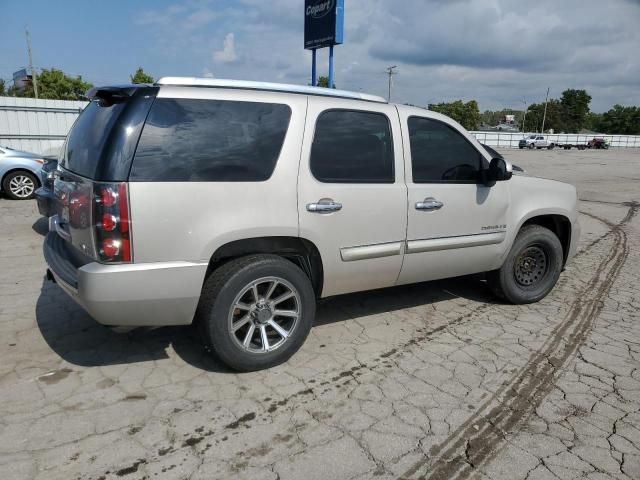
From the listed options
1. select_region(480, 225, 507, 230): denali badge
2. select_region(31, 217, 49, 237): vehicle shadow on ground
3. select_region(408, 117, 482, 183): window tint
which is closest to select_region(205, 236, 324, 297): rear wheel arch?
select_region(408, 117, 482, 183): window tint

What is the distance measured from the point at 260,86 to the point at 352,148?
0.81 m

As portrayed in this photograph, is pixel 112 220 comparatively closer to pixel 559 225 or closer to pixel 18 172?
pixel 559 225

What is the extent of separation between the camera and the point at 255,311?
3363 mm

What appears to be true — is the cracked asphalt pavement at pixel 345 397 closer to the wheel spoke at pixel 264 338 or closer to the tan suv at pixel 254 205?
the wheel spoke at pixel 264 338

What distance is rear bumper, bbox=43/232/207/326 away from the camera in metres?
2.85

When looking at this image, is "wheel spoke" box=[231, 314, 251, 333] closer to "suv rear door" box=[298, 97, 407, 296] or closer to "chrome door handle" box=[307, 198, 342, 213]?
"suv rear door" box=[298, 97, 407, 296]

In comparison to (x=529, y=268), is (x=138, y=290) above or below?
above

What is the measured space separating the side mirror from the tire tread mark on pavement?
1.44 metres

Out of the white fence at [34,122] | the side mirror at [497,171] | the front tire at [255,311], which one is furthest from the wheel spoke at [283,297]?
the white fence at [34,122]

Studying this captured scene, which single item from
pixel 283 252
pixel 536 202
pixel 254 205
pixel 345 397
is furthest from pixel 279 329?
pixel 536 202

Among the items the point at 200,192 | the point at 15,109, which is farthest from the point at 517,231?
the point at 15,109

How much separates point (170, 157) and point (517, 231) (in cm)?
332

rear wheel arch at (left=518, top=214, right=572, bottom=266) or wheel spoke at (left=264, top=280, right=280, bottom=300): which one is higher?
rear wheel arch at (left=518, top=214, right=572, bottom=266)

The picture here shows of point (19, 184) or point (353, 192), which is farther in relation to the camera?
point (19, 184)
